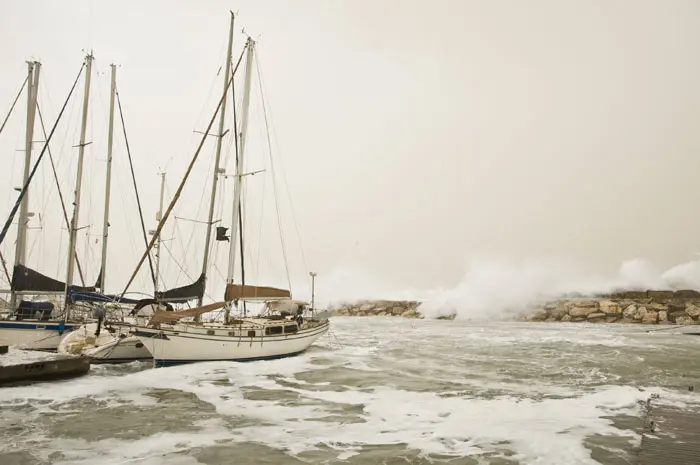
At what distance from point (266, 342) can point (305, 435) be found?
1175 centimetres

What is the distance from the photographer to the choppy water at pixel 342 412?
902 centimetres

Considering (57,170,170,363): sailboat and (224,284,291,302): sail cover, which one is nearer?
(57,170,170,363): sailboat

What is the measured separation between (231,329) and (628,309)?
210 ft

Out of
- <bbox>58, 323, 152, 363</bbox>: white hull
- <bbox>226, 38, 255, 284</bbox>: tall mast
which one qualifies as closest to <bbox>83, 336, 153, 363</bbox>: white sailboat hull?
<bbox>58, 323, 152, 363</bbox>: white hull

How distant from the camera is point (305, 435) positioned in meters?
10.3

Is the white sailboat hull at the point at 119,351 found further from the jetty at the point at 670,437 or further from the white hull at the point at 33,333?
the jetty at the point at 670,437

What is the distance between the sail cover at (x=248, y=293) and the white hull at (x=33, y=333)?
28.1 ft

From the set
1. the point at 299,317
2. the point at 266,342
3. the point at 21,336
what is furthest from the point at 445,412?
the point at 21,336

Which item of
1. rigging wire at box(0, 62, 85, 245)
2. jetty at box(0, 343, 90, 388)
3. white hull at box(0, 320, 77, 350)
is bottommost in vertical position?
jetty at box(0, 343, 90, 388)

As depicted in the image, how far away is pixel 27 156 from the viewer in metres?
27.5

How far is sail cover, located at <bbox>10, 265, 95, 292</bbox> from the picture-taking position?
79.2 ft

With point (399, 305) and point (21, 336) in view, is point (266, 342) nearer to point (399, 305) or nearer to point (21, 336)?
point (21, 336)

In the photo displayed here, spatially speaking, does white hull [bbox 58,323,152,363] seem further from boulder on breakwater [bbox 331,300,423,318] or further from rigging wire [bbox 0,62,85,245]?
boulder on breakwater [bbox 331,300,423,318]

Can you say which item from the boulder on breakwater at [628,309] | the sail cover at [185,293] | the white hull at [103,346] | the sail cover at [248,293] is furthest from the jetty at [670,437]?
the boulder on breakwater at [628,309]
